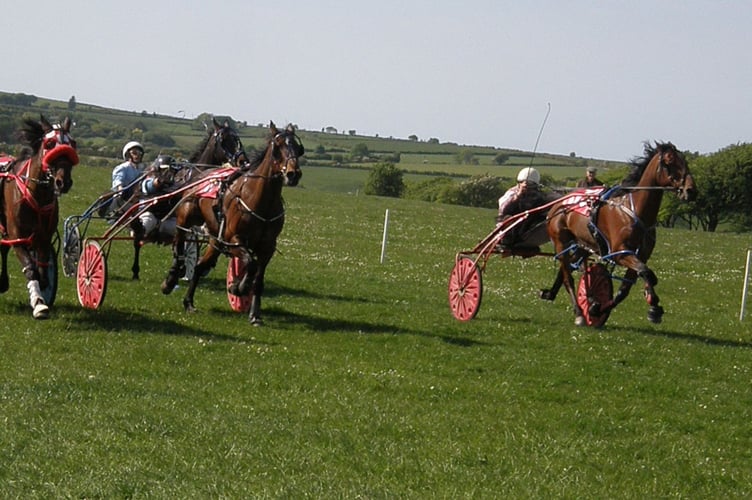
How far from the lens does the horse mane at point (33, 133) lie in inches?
506

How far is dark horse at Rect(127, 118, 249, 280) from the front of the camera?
1616 centimetres

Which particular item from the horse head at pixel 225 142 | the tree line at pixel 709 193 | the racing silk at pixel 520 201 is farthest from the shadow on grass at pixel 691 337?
the tree line at pixel 709 193

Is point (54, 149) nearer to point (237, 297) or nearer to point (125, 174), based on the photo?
point (237, 297)

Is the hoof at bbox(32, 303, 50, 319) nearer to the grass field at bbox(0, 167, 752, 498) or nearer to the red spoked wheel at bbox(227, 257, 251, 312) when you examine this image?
the grass field at bbox(0, 167, 752, 498)

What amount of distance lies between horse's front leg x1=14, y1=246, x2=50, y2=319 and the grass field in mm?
157

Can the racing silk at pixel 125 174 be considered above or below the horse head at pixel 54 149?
below

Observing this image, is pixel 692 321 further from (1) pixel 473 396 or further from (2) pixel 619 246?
(1) pixel 473 396

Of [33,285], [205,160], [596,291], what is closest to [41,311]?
[33,285]

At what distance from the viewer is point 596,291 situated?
15711 millimetres

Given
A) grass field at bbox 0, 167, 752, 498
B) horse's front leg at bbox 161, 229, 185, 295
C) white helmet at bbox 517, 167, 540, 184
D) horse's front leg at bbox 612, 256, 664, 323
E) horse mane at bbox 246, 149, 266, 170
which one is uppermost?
white helmet at bbox 517, 167, 540, 184

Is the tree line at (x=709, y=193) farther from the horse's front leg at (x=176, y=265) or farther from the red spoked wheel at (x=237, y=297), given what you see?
the horse's front leg at (x=176, y=265)

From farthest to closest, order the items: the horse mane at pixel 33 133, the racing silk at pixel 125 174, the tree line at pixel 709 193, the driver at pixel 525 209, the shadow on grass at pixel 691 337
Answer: the tree line at pixel 709 193 < the racing silk at pixel 125 174 < the driver at pixel 525 209 < the shadow on grass at pixel 691 337 < the horse mane at pixel 33 133

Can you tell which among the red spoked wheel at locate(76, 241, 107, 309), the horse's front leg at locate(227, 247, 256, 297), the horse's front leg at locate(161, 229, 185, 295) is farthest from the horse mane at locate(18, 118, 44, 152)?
the horse's front leg at locate(161, 229, 185, 295)

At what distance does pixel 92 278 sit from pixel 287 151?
3.40 metres
